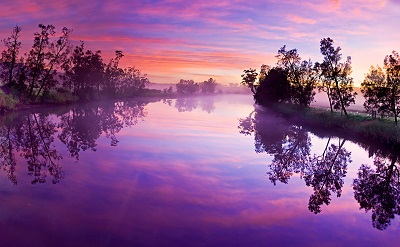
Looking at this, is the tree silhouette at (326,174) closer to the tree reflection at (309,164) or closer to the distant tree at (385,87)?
the tree reflection at (309,164)

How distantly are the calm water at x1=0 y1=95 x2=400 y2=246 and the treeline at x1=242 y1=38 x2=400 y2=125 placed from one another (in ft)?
41.1

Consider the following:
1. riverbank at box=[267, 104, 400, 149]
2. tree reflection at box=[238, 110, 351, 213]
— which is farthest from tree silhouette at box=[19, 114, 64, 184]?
riverbank at box=[267, 104, 400, 149]

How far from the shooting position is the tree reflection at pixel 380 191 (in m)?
14.4

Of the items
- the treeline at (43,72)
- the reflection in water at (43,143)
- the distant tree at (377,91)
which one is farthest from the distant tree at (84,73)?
the distant tree at (377,91)

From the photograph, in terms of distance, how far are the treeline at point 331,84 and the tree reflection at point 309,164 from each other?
8000mm

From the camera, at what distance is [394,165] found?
24.8 metres

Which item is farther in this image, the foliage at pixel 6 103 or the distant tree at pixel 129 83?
the distant tree at pixel 129 83

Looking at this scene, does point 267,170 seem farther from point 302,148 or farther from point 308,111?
point 308,111

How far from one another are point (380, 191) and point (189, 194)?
10.6 m

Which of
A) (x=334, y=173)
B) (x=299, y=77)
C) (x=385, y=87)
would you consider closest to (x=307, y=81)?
(x=299, y=77)

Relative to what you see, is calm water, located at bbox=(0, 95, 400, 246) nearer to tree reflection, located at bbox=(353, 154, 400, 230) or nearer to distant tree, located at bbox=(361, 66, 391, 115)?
tree reflection, located at bbox=(353, 154, 400, 230)

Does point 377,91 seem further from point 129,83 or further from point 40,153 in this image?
point 129,83

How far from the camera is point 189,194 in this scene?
50.7 feet

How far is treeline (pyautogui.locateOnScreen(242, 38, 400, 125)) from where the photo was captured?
3814 cm
